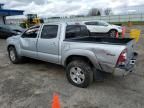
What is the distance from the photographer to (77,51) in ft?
14.7

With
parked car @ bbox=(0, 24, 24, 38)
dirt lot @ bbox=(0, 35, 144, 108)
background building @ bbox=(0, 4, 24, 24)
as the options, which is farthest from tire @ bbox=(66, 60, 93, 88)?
background building @ bbox=(0, 4, 24, 24)

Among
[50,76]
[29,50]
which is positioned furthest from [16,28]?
[50,76]

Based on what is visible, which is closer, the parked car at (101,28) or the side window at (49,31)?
the side window at (49,31)

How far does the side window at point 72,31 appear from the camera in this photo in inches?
202

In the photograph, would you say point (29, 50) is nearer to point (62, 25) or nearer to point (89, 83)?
point (62, 25)

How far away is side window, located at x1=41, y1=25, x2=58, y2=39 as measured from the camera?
17.0 ft

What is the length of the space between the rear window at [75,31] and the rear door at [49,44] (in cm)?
33

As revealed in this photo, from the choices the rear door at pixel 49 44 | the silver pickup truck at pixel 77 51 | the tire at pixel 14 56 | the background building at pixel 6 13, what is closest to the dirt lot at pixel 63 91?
the silver pickup truck at pixel 77 51

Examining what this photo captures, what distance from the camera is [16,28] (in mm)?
15969

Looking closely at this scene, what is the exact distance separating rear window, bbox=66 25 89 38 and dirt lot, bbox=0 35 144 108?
1.37 metres

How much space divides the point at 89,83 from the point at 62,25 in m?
1.84

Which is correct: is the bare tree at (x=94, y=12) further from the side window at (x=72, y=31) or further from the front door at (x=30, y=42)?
the side window at (x=72, y=31)

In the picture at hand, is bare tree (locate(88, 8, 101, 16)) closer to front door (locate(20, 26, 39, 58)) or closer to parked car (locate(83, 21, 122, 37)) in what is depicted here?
parked car (locate(83, 21, 122, 37))

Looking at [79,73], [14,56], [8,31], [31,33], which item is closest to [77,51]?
[79,73]
